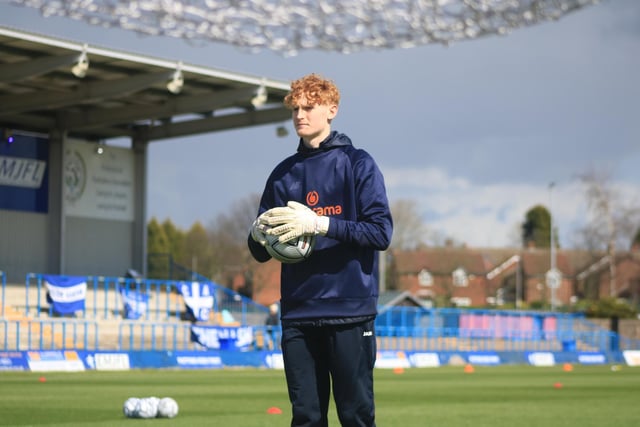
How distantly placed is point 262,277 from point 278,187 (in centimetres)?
8230

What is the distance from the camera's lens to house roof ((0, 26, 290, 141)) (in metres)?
31.1

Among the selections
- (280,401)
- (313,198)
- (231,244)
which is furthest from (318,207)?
(231,244)

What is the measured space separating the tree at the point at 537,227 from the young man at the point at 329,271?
13474 cm

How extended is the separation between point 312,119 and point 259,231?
0.64 metres

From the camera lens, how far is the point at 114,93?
33656 mm

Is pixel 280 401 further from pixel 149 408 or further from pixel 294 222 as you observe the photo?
pixel 294 222

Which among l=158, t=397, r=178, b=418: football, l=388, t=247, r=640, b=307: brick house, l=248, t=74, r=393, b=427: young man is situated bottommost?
l=388, t=247, r=640, b=307: brick house

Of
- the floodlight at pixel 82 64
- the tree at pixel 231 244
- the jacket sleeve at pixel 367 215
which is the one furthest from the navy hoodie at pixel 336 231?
the tree at pixel 231 244

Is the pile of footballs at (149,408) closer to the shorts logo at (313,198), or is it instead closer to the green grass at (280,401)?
the green grass at (280,401)

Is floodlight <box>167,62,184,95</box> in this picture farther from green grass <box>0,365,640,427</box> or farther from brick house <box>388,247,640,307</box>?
brick house <box>388,247,640,307</box>

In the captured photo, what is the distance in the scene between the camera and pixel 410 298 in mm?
50594

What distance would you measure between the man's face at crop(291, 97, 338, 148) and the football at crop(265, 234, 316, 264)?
1.91ft

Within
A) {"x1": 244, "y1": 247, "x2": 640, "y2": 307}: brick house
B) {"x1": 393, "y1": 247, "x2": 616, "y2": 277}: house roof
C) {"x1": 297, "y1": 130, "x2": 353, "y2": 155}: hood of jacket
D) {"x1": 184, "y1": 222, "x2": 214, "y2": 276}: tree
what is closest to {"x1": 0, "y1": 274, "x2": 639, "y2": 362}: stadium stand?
{"x1": 297, "y1": 130, "x2": 353, "y2": 155}: hood of jacket

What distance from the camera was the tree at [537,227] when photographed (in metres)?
140
